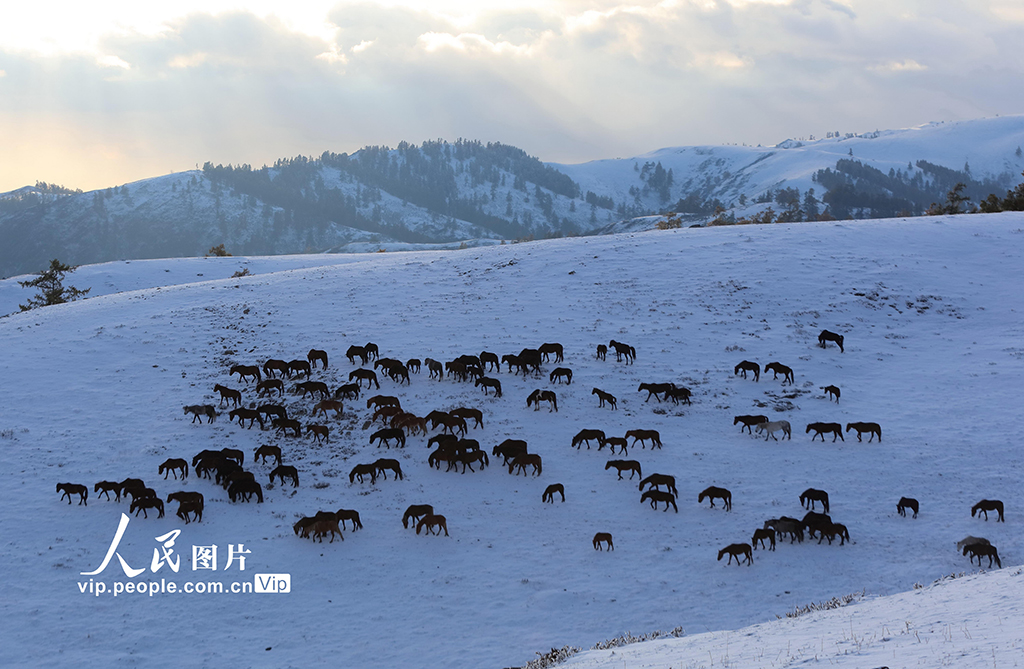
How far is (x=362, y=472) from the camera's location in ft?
69.3

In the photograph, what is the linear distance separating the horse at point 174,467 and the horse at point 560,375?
1392 centimetres

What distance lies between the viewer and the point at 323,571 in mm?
17031

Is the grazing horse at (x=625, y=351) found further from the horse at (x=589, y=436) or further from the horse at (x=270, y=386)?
the horse at (x=270, y=386)

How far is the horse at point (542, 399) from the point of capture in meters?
25.7

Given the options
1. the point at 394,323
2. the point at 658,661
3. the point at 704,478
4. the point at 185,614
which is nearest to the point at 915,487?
the point at 704,478

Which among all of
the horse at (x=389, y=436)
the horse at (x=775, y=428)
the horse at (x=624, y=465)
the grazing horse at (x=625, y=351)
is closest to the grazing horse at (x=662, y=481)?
the horse at (x=624, y=465)

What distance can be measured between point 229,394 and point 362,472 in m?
8.49

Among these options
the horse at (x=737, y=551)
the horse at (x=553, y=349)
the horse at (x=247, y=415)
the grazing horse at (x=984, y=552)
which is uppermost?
the horse at (x=553, y=349)

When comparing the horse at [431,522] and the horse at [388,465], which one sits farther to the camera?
the horse at [388,465]

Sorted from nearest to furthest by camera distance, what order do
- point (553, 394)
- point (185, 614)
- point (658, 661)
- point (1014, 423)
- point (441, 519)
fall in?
point (658, 661) → point (185, 614) → point (441, 519) → point (1014, 423) → point (553, 394)

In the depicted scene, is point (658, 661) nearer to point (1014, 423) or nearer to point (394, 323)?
point (1014, 423)

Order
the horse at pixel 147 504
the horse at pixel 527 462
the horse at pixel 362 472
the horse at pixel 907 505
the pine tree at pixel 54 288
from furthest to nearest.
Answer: the pine tree at pixel 54 288, the horse at pixel 527 462, the horse at pixel 362 472, the horse at pixel 147 504, the horse at pixel 907 505

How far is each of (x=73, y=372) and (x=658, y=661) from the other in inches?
1132

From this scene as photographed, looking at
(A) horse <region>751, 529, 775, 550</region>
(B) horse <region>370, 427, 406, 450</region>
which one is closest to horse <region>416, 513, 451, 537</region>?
(B) horse <region>370, 427, 406, 450</region>
